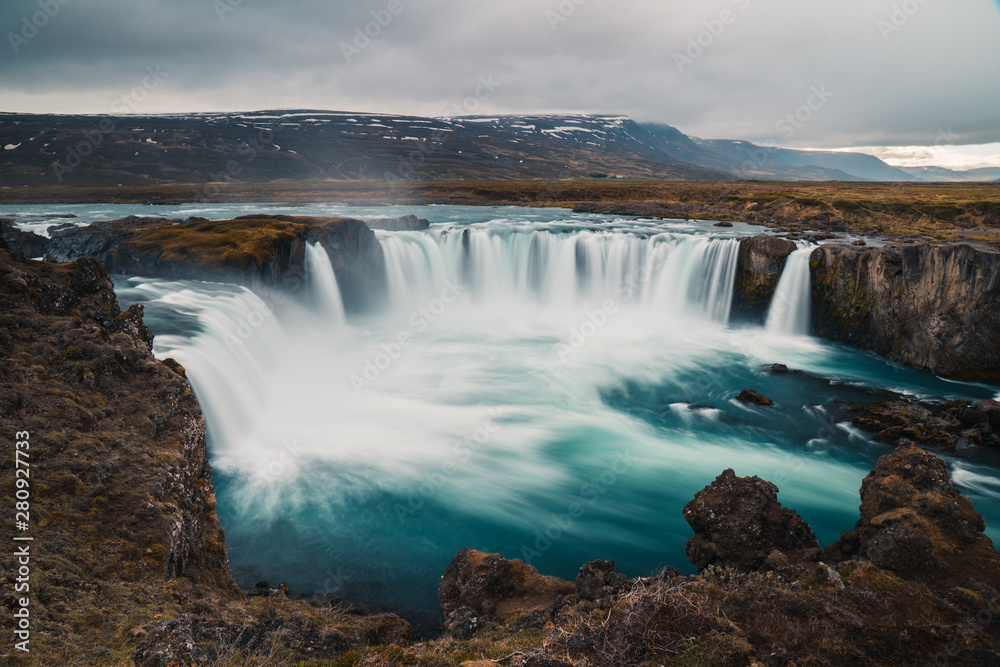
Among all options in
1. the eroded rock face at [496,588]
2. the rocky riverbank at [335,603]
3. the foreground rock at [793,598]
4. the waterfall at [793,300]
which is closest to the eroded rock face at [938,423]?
the rocky riverbank at [335,603]

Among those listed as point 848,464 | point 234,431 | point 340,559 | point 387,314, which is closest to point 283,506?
point 340,559

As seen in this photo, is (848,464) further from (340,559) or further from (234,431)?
(234,431)

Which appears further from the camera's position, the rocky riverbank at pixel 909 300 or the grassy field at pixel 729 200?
the grassy field at pixel 729 200

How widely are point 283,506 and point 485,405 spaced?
31.6ft

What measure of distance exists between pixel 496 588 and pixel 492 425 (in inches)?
411

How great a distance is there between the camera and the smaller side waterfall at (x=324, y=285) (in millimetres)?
32875

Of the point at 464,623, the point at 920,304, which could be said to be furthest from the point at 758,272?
the point at 464,623

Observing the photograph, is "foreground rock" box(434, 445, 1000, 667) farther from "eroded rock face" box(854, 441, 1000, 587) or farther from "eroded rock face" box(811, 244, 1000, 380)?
"eroded rock face" box(811, 244, 1000, 380)

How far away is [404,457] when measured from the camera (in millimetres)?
17359

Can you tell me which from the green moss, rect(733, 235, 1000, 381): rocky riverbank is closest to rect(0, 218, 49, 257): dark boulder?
the green moss

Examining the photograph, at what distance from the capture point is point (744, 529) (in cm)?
1027

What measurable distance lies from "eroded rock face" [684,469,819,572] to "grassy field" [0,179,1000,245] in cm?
3291
